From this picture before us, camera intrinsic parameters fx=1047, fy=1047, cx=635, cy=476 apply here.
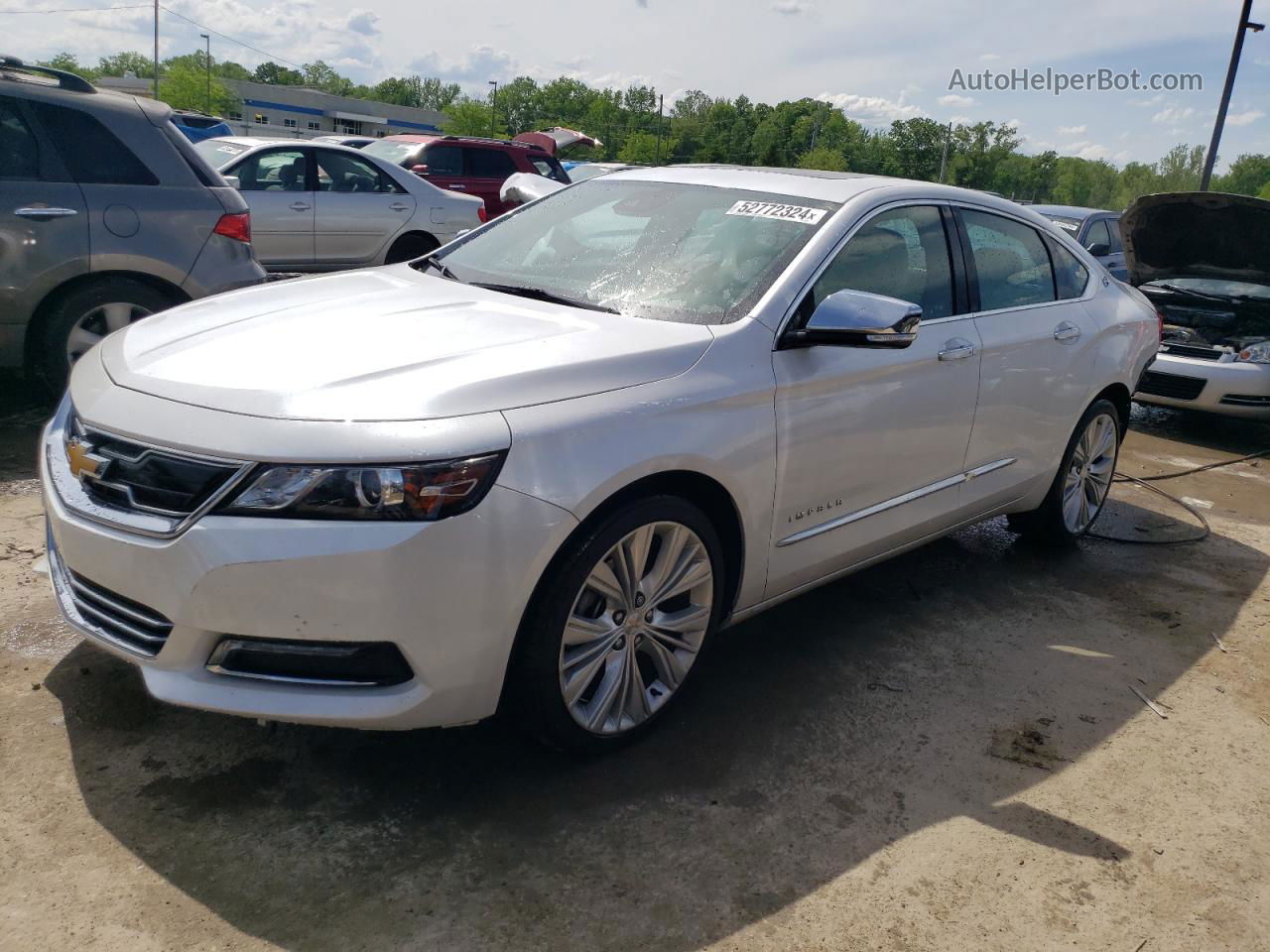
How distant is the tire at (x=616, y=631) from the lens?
2.59 m

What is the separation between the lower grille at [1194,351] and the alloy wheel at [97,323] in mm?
7227

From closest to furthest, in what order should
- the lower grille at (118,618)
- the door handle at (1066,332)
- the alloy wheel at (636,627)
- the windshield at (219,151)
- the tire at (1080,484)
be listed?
the lower grille at (118,618), the alloy wheel at (636,627), the door handle at (1066,332), the tire at (1080,484), the windshield at (219,151)

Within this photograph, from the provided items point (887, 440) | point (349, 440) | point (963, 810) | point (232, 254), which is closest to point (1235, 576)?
point (887, 440)

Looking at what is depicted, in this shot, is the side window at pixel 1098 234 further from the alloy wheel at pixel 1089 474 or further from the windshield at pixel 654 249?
the windshield at pixel 654 249

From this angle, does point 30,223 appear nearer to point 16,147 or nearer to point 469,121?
point 16,147

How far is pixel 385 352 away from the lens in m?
2.69

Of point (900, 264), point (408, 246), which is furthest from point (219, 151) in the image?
point (900, 264)

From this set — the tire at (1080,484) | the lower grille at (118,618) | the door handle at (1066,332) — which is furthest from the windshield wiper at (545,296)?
the tire at (1080,484)

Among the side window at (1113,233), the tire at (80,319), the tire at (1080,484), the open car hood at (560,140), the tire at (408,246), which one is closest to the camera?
the tire at (1080,484)

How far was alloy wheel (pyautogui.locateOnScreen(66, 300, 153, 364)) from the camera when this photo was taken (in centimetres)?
530

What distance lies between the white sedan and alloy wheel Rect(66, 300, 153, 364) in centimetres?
404

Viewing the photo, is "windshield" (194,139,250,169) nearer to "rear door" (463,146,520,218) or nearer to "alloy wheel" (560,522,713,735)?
"rear door" (463,146,520,218)

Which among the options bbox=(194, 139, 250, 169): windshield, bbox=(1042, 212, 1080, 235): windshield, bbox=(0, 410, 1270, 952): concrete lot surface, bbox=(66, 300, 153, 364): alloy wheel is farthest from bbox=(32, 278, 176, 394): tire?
bbox=(1042, 212, 1080, 235): windshield

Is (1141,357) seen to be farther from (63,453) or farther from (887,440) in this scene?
(63,453)
